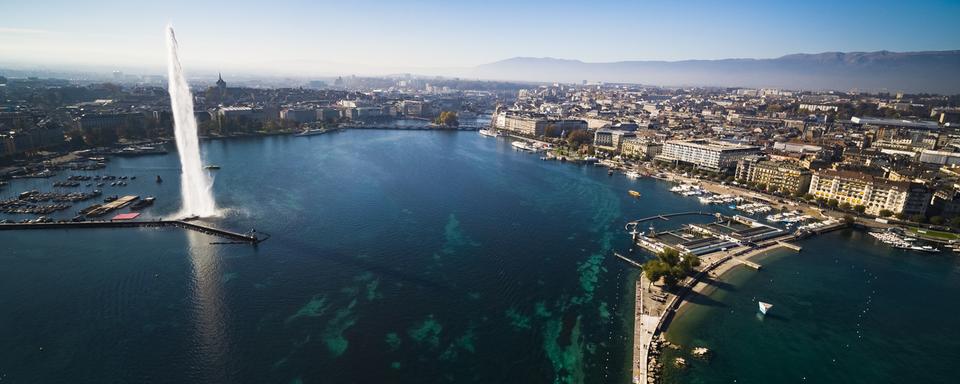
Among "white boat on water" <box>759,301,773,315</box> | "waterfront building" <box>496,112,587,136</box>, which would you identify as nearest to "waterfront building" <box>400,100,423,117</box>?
"waterfront building" <box>496,112,587,136</box>

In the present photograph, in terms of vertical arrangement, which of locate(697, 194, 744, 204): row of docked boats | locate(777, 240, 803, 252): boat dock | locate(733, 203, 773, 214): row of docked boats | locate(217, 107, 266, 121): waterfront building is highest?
locate(217, 107, 266, 121): waterfront building

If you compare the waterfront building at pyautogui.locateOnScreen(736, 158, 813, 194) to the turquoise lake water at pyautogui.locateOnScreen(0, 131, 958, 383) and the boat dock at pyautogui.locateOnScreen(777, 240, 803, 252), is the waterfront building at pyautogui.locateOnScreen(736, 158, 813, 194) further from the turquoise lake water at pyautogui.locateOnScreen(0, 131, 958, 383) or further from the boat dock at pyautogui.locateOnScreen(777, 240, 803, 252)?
the boat dock at pyautogui.locateOnScreen(777, 240, 803, 252)

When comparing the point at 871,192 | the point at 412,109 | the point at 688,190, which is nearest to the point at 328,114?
the point at 412,109

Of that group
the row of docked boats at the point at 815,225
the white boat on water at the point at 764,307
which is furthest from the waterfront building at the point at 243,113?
the white boat on water at the point at 764,307

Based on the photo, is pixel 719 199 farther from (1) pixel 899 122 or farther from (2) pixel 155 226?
(1) pixel 899 122

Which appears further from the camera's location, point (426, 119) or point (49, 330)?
point (426, 119)

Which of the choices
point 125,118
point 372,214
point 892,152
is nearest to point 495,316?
point 372,214

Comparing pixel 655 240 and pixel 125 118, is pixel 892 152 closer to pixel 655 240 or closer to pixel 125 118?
pixel 655 240

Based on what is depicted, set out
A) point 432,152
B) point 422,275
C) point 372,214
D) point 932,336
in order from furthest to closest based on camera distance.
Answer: point 432,152 → point 372,214 → point 422,275 → point 932,336
